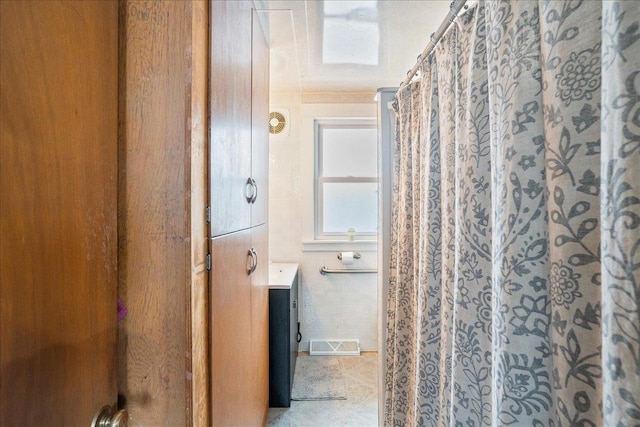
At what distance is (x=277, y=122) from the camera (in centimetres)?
254

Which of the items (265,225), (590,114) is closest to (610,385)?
(590,114)

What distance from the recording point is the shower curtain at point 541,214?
0.33 metres

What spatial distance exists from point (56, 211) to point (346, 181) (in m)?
2.36

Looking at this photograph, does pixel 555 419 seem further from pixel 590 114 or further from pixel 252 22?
pixel 252 22

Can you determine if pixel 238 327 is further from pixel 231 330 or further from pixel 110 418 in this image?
pixel 110 418

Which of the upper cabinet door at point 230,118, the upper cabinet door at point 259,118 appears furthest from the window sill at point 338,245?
the upper cabinet door at point 230,118

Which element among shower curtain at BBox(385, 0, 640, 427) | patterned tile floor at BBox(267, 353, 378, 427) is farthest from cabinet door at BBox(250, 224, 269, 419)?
shower curtain at BBox(385, 0, 640, 427)

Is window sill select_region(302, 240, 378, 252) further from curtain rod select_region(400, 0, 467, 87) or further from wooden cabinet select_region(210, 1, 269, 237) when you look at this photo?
curtain rod select_region(400, 0, 467, 87)

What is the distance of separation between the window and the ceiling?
463 millimetres

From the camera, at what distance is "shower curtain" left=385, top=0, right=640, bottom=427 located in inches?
13.2

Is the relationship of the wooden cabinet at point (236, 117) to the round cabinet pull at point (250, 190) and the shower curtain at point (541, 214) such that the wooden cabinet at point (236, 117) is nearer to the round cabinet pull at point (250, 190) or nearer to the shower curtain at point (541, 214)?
the round cabinet pull at point (250, 190)

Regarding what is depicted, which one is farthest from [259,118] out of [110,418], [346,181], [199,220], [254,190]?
[346,181]

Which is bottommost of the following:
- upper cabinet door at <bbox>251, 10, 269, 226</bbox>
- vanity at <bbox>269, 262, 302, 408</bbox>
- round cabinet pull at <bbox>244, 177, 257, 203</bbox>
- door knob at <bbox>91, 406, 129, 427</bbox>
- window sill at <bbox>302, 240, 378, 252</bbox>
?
vanity at <bbox>269, 262, 302, 408</bbox>

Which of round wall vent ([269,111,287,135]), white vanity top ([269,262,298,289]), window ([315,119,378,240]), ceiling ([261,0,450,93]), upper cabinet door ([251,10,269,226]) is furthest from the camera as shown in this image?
window ([315,119,378,240])
